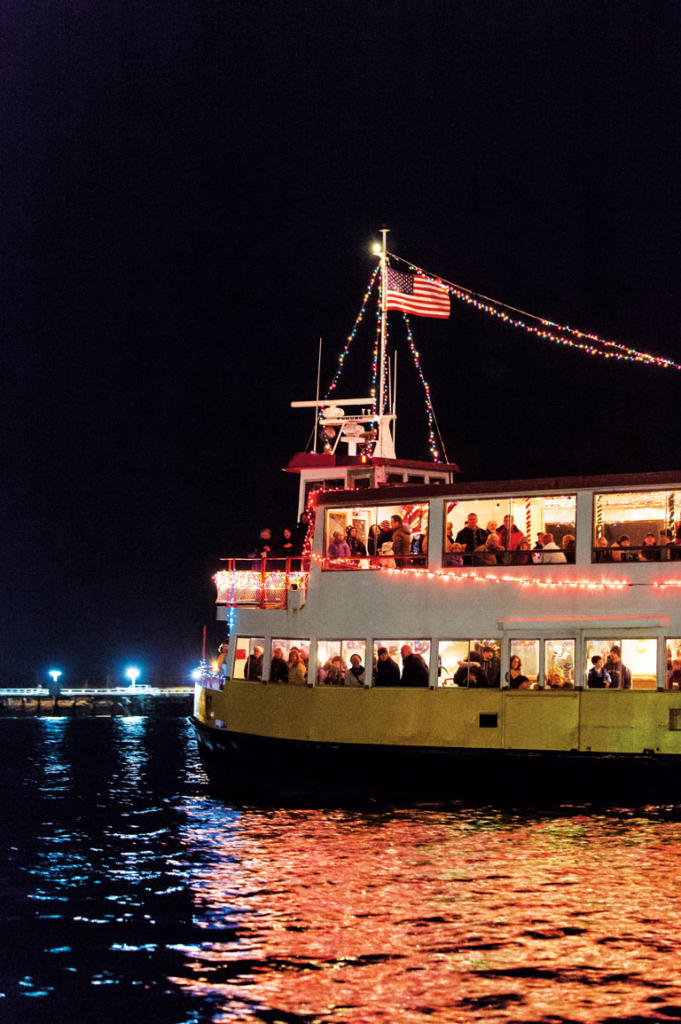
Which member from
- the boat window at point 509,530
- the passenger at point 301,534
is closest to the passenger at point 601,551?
the boat window at point 509,530

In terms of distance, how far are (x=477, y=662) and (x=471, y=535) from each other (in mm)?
2454

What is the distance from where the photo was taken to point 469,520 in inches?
934

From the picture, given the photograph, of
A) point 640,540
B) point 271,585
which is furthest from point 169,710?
point 640,540

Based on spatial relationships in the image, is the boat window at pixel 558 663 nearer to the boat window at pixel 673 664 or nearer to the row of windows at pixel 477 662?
the row of windows at pixel 477 662

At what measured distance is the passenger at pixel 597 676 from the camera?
22469mm

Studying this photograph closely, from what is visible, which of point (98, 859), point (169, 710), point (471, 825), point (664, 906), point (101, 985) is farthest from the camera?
point (169, 710)

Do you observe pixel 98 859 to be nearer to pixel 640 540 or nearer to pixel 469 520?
pixel 469 520

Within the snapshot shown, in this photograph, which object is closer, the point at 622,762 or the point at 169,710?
the point at 622,762

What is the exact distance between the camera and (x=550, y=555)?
75.7ft

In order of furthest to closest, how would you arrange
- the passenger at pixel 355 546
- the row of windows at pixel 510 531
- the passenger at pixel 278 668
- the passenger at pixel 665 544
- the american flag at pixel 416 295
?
1. the american flag at pixel 416 295
2. the passenger at pixel 278 668
3. the passenger at pixel 355 546
4. the row of windows at pixel 510 531
5. the passenger at pixel 665 544

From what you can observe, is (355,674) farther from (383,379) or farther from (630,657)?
(383,379)

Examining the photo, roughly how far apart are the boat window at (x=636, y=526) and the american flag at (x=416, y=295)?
8420 mm

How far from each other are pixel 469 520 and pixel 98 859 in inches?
383

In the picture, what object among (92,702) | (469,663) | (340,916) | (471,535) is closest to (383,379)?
(471,535)
